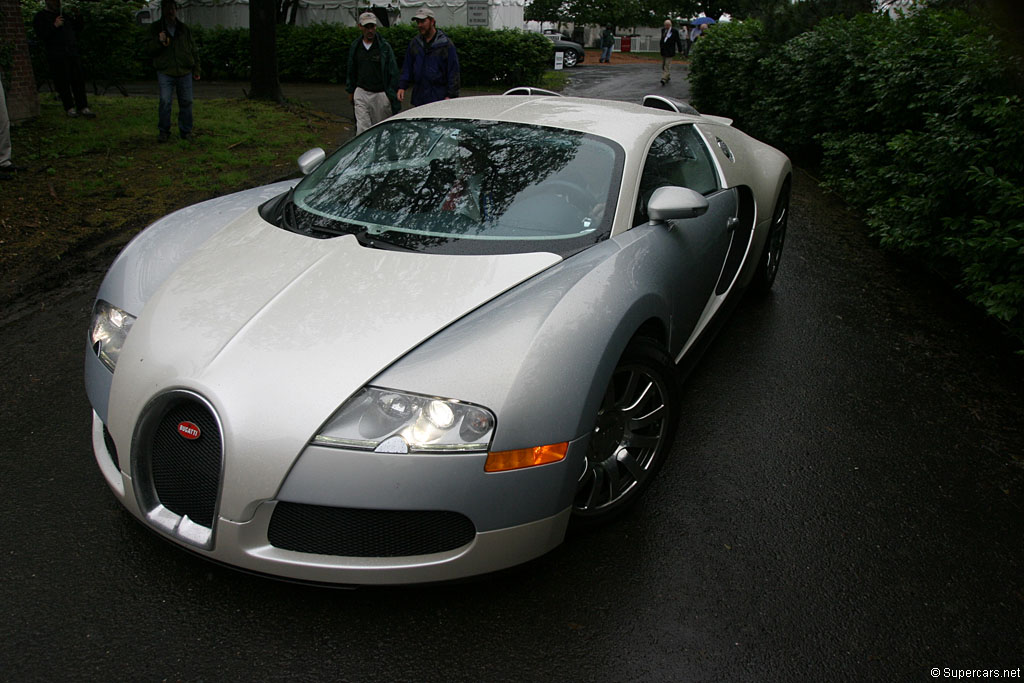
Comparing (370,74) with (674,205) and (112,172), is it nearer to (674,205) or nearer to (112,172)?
(112,172)

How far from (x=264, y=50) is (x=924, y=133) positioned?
11.0m

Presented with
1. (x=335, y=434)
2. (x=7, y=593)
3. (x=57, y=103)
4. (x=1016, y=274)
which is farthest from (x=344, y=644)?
(x=57, y=103)

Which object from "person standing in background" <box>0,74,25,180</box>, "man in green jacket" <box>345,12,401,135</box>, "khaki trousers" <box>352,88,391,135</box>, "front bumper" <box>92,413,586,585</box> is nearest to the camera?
"front bumper" <box>92,413,586,585</box>

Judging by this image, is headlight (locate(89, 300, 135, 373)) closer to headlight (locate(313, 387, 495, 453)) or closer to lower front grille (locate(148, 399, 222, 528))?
lower front grille (locate(148, 399, 222, 528))

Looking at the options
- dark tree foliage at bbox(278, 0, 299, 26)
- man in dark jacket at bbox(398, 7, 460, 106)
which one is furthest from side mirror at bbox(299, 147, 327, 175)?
dark tree foliage at bbox(278, 0, 299, 26)

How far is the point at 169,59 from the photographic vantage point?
9.57 meters

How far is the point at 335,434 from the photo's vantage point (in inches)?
85.7

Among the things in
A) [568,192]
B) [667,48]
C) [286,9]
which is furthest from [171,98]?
[667,48]

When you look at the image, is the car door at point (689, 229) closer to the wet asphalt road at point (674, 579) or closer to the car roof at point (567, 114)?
the car roof at point (567, 114)

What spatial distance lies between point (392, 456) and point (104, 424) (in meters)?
1.20

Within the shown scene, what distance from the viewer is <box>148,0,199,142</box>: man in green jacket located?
31.2 feet

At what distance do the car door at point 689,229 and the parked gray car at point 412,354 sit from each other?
0.8 inches

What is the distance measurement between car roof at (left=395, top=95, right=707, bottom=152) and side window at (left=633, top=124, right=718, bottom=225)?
71 mm

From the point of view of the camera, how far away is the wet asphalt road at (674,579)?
230 centimetres
